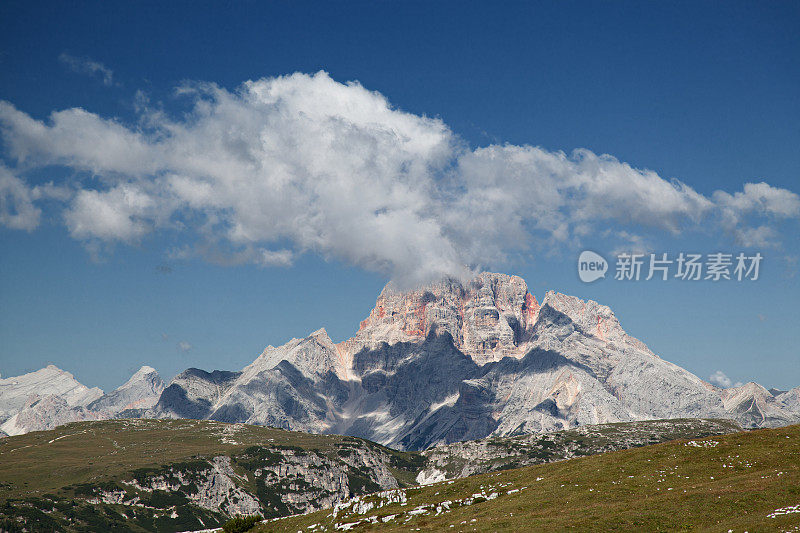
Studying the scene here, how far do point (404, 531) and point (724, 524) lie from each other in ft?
128

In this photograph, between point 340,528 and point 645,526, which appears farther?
point 340,528

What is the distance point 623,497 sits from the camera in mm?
85875

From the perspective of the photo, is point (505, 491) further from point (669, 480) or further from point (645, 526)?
point (645, 526)

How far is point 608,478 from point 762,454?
21.6 m

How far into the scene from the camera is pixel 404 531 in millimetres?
86750

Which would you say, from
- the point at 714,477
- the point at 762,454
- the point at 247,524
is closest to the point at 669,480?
the point at 714,477

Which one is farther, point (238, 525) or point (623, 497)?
point (238, 525)

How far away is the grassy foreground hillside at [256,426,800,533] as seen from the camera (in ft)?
238

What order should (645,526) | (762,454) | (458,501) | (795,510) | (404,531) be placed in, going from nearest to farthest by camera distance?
(795,510) → (645,526) → (404,531) → (762,454) → (458,501)

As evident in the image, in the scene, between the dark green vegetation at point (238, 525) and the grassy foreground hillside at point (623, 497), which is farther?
the dark green vegetation at point (238, 525)

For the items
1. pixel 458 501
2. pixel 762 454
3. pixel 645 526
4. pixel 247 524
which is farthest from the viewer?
pixel 247 524

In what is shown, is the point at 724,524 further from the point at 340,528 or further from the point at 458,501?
the point at 340,528

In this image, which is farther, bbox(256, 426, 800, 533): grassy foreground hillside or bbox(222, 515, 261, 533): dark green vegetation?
bbox(222, 515, 261, 533): dark green vegetation

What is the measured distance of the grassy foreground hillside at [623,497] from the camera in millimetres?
72562
